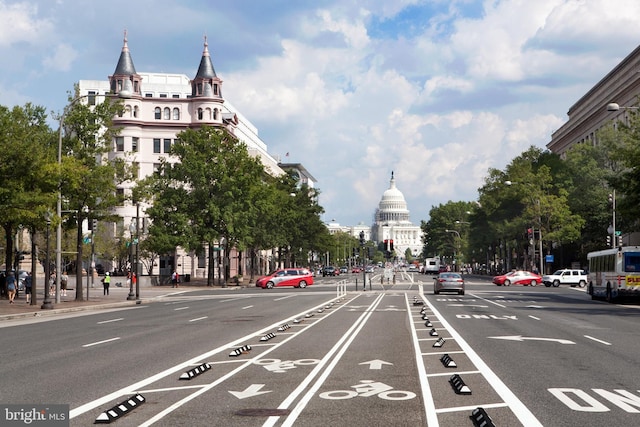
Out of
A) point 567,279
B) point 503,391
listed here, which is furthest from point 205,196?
point 503,391

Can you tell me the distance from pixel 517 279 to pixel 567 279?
4542 mm

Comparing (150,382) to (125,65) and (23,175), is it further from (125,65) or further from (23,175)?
(125,65)

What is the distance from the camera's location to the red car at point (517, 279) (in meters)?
75.4

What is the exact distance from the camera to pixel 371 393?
38.0ft

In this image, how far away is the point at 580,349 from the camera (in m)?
18.1

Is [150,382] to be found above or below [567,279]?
below

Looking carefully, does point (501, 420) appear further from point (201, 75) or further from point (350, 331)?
point (201, 75)

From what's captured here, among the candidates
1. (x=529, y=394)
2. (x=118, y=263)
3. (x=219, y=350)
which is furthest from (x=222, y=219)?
(x=529, y=394)

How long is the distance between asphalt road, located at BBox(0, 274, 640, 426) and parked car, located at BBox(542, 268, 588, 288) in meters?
51.5

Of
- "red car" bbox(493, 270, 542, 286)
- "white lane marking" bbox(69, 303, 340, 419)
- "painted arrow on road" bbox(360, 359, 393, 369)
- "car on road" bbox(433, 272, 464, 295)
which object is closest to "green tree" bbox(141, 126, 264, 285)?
"red car" bbox(493, 270, 542, 286)

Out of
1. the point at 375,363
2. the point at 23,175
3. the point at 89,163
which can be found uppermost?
the point at 89,163

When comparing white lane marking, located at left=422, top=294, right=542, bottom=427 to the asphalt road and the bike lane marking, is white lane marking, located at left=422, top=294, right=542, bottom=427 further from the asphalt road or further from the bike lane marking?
the bike lane marking

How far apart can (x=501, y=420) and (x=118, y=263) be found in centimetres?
10069

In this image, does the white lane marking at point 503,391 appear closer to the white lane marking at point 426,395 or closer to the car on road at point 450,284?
the white lane marking at point 426,395
